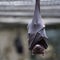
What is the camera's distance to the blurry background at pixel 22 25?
3.31 metres

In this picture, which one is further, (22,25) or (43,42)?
(22,25)

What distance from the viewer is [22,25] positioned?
3.44 meters

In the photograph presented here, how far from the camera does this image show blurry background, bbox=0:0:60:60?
10.9ft

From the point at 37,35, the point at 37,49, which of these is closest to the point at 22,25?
the point at 37,35

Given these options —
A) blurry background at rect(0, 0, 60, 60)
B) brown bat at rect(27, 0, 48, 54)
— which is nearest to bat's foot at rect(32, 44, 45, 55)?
brown bat at rect(27, 0, 48, 54)

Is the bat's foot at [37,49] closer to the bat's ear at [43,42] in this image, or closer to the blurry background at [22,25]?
the bat's ear at [43,42]

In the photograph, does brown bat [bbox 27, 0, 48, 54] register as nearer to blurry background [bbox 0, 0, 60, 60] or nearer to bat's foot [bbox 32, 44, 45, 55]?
bat's foot [bbox 32, 44, 45, 55]

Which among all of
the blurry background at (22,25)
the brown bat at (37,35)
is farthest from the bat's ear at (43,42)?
the blurry background at (22,25)

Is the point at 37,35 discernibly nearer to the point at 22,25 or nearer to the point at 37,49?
the point at 37,49

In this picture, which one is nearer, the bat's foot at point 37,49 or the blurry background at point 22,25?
the bat's foot at point 37,49

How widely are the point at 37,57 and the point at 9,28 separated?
431 mm

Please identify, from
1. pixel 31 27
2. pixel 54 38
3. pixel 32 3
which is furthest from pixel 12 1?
pixel 31 27

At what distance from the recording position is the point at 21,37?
11.6ft

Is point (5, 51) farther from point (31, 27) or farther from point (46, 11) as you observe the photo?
point (31, 27)
